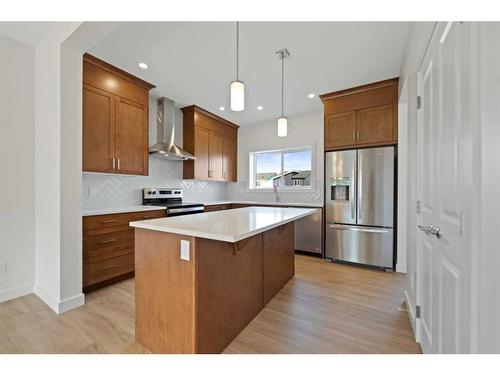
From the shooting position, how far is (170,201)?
4.11m

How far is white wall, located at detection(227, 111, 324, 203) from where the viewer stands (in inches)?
178

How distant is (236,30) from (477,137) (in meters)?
2.05

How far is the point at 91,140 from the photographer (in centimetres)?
278

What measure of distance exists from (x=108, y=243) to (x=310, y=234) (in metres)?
2.93

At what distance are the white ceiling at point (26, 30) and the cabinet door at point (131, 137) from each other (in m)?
0.89

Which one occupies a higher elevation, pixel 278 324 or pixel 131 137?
pixel 131 137

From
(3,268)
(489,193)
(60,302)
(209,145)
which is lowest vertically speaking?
(60,302)

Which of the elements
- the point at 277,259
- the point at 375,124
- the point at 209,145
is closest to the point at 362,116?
the point at 375,124

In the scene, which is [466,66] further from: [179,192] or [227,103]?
[179,192]

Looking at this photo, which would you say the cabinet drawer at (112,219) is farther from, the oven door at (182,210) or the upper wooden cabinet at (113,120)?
the upper wooden cabinet at (113,120)

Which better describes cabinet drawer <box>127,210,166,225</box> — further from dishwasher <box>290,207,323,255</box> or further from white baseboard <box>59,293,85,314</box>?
dishwasher <box>290,207,323,255</box>

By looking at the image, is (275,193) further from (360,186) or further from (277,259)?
(277,259)

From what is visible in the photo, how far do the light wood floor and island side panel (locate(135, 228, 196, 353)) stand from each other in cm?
20
